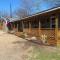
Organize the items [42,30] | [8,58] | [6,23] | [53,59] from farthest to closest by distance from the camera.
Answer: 1. [6,23]
2. [42,30]
3. [8,58]
4. [53,59]

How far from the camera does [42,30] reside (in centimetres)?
2192

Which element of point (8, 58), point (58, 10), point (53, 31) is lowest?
point (8, 58)

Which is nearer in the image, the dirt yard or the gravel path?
the dirt yard

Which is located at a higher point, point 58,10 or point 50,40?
point 58,10

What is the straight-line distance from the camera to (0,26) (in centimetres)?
5734

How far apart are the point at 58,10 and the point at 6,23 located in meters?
35.2

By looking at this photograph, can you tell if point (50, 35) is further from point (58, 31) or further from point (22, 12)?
point (22, 12)

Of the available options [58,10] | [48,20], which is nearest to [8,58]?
[58,10]

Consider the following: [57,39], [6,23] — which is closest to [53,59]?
[57,39]

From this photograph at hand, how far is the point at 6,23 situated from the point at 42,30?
3042 cm

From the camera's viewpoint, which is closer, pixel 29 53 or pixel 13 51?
pixel 29 53

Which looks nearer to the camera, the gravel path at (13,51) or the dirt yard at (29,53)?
the dirt yard at (29,53)

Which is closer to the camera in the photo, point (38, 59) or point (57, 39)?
point (38, 59)

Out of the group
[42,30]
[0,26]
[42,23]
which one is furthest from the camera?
[0,26]
